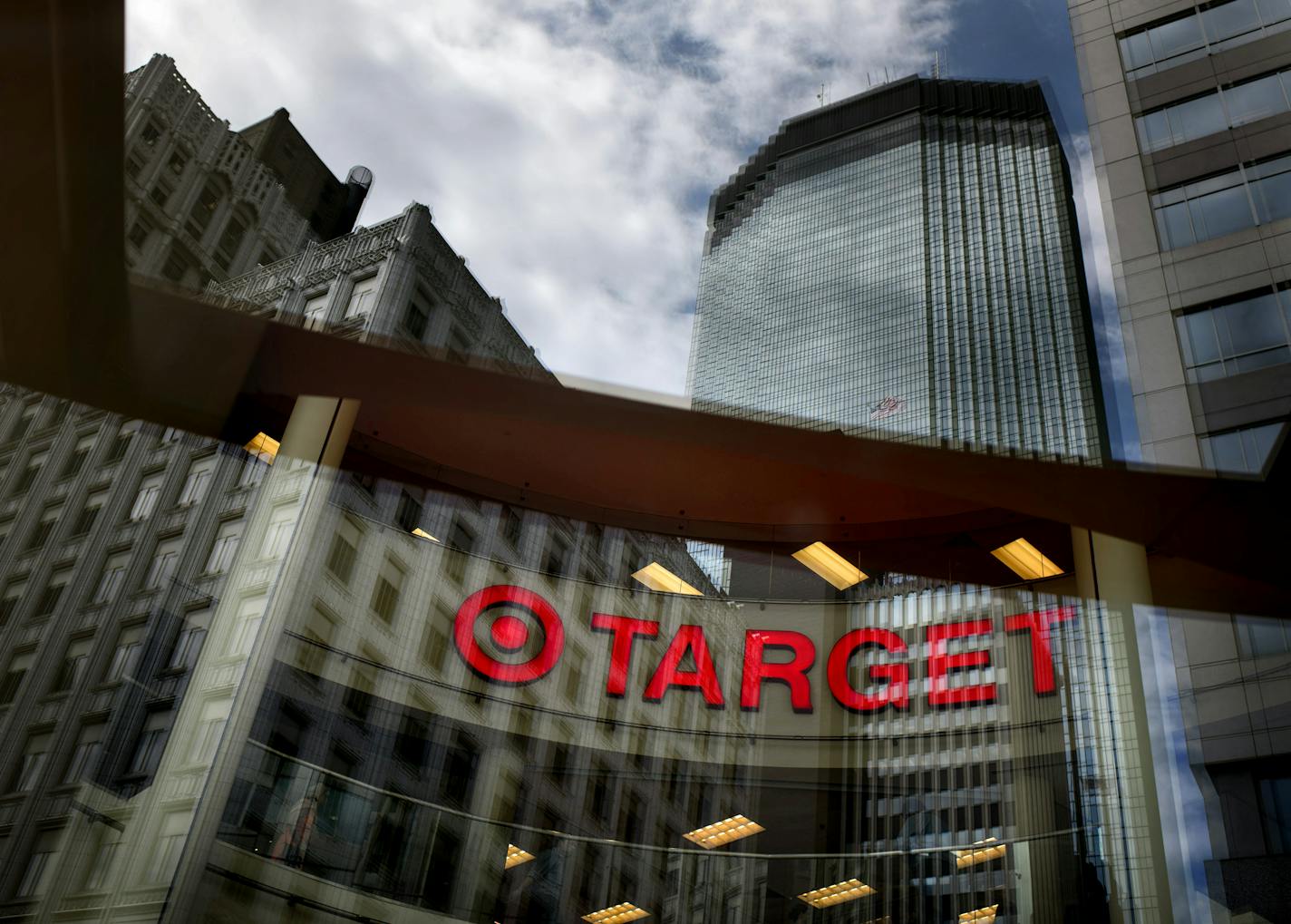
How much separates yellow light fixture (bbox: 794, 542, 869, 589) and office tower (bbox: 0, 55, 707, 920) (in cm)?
84

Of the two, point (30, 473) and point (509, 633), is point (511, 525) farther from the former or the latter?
point (30, 473)

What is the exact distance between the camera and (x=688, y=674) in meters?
7.46

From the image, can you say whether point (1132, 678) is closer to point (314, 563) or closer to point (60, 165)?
point (314, 563)

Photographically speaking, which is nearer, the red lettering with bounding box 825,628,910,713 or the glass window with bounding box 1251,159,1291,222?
the red lettering with bounding box 825,628,910,713

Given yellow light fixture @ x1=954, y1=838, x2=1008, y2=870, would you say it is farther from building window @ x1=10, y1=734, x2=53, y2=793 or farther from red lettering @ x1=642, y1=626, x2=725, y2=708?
building window @ x1=10, y1=734, x2=53, y2=793

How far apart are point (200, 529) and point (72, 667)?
7867mm

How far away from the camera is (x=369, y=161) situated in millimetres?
13062

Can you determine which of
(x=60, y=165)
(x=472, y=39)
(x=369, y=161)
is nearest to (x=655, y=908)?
(x=60, y=165)

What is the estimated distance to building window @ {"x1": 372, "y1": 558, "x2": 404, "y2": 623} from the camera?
7.59m

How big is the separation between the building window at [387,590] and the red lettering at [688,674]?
1964mm

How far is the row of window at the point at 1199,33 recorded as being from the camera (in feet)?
66.2

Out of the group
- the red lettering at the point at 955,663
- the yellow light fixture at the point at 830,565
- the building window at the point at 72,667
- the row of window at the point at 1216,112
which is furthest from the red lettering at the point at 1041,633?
the row of window at the point at 1216,112

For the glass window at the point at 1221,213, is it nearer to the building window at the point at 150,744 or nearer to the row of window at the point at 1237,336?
the row of window at the point at 1237,336

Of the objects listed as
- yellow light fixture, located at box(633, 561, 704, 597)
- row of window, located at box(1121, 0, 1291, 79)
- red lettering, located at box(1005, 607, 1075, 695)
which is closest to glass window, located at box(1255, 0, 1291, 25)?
row of window, located at box(1121, 0, 1291, 79)
